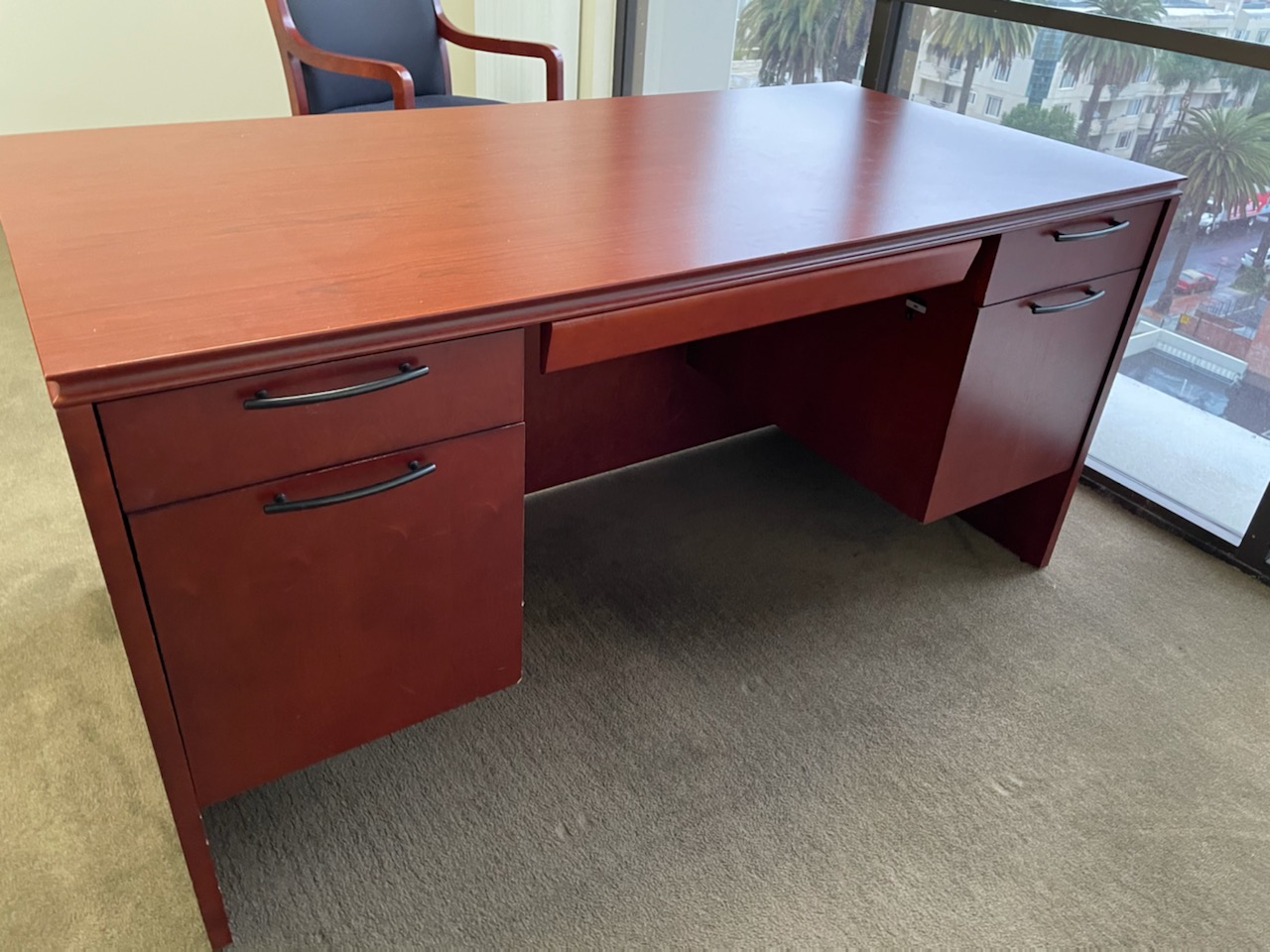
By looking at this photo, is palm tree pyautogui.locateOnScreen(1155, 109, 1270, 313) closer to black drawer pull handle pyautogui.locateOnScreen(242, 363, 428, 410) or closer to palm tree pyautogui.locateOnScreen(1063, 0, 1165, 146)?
palm tree pyautogui.locateOnScreen(1063, 0, 1165, 146)

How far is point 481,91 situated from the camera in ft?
11.3

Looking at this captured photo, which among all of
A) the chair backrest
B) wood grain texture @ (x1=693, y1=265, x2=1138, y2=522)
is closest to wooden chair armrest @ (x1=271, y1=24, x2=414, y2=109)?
the chair backrest

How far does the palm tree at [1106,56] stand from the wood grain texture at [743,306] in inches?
35.3

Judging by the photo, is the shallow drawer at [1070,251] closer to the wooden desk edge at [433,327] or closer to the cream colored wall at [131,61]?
the wooden desk edge at [433,327]

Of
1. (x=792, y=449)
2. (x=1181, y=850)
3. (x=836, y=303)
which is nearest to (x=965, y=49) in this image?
(x=792, y=449)

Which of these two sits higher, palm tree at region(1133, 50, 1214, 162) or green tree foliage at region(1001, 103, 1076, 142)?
palm tree at region(1133, 50, 1214, 162)

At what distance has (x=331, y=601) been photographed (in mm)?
1052

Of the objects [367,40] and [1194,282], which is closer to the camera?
[1194,282]

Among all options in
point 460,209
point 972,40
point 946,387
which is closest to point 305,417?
point 460,209

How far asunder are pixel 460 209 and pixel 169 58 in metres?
2.47

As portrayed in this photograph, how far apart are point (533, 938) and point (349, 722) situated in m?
0.35

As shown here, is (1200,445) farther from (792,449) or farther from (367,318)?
(367,318)

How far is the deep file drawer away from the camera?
96 cm

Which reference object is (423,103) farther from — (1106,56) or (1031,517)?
(1031,517)
